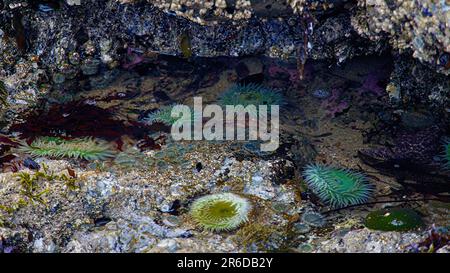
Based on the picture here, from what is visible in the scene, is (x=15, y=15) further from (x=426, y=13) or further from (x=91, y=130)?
(x=426, y=13)

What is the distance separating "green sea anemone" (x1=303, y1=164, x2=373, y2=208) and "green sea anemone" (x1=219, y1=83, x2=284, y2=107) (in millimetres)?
1114

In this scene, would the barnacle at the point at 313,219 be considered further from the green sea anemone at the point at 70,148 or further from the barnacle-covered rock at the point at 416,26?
the green sea anemone at the point at 70,148

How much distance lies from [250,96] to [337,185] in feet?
5.25

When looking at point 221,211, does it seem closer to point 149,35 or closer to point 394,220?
point 394,220

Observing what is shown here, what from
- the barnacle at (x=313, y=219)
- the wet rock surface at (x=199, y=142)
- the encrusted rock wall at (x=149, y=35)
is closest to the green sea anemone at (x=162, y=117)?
the wet rock surface at (x=199, y=142)

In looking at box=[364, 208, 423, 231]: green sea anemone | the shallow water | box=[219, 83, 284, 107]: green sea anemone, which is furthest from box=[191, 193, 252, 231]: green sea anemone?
box=[219, 83, 284, 107]: green sea anemone

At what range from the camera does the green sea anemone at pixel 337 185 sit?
419 centimetres

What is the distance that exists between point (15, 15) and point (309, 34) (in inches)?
133

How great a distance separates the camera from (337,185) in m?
4.32

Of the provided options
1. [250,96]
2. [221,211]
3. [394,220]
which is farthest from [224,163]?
[394,220]

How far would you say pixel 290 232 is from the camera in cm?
388

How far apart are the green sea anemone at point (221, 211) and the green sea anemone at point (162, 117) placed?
123 cm
